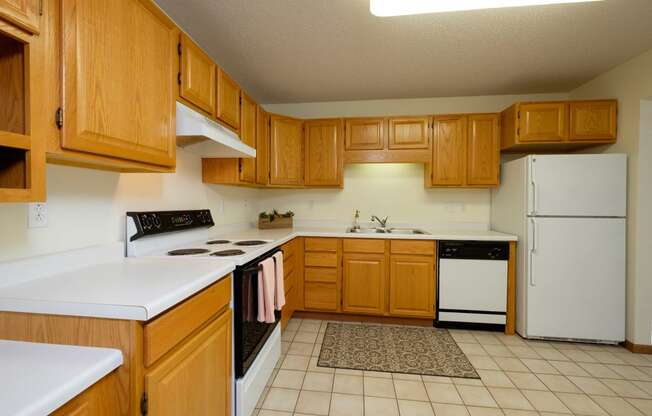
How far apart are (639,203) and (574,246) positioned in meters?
0.56

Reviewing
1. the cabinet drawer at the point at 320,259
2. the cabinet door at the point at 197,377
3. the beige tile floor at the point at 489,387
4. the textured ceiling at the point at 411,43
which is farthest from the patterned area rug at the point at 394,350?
the textured ceiling at the point at 411,43

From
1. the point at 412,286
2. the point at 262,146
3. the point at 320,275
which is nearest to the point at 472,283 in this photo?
the point at 412,286

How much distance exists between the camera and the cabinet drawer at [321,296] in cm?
298

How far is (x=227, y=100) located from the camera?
2.09 m

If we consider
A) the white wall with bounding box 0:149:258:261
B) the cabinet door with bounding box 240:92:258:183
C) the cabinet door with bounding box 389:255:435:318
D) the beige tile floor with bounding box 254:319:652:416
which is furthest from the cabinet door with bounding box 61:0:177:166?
the cabinet door with bounding box 389:255:435:318

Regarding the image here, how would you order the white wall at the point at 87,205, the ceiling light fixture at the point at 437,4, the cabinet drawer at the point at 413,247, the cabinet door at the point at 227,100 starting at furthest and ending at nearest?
the cabinet drawer at the point at 413,247 < the cabinet door at the point at 227,100 < the ceiling light fixture at the point at 437,4 < the white wall at the point at 87,205

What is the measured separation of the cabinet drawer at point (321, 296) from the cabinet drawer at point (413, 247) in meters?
0.72

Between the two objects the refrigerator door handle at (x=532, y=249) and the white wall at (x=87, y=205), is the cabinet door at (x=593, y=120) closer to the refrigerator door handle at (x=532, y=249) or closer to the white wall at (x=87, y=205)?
the refrigerator door handle at (x=532, y=249)

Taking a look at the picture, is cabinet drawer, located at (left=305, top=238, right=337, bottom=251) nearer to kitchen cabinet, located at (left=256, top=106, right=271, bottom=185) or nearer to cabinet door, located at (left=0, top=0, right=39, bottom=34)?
kitchen cabinet, located at (left=256, top=106, right=271, bottom=185)

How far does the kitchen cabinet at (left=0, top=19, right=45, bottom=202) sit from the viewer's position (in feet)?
2.62

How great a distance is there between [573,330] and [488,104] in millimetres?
2328

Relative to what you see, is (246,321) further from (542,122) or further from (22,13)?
(542,122)

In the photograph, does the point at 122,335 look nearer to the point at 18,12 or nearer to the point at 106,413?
the point at 106,413

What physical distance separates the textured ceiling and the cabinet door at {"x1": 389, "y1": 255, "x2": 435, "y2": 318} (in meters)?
1.75
